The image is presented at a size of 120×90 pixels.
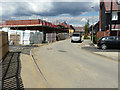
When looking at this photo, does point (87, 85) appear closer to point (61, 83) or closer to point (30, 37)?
point (61, 83)

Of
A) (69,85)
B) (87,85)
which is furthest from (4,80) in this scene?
(87,85)

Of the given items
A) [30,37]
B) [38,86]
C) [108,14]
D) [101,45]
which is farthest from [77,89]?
[108,14]

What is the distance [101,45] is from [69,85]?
11.6 meters

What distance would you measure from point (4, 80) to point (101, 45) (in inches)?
492

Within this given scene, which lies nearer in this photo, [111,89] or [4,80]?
[111,89]

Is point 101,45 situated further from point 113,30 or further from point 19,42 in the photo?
point 19,42

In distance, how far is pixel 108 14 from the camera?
80.4ft

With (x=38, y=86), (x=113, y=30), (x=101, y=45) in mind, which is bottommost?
(x=38, y=86)

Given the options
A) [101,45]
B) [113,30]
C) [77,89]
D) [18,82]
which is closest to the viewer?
[77,89]

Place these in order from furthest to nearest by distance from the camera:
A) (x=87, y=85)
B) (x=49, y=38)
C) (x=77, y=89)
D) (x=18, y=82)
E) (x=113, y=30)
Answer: (x=49, y=38) < (x=113, y=30) < (x=18, y=82) < (x=87, y=85) < (x=77, y=89)

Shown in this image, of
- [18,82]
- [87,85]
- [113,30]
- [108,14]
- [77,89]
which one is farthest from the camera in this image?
[108,14]

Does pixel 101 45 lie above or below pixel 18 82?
above

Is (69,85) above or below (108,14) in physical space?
below

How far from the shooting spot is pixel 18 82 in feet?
15.6
